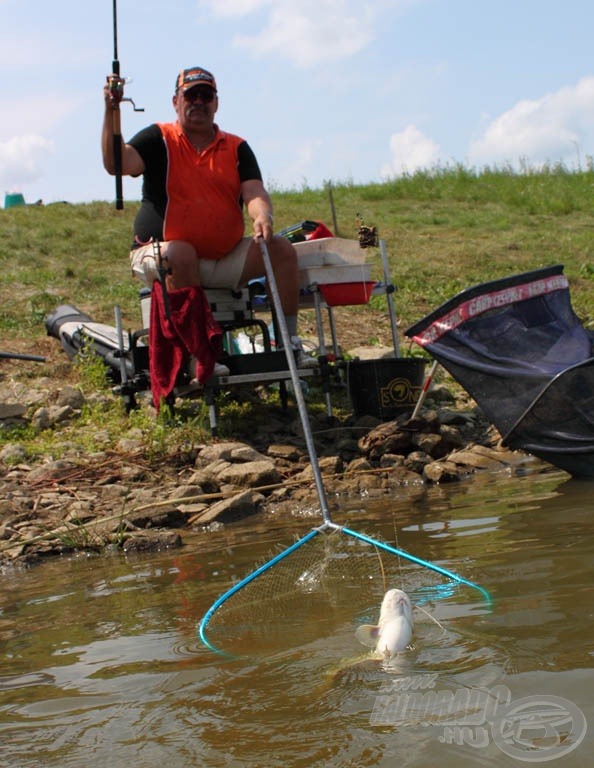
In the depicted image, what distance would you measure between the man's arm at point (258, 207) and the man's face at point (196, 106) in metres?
0.47

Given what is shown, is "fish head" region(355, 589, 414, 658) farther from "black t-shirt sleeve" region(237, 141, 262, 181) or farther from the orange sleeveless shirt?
"black t-shirt sleeve" region(237, 141, 262, 181)

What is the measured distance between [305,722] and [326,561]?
5.06 ft

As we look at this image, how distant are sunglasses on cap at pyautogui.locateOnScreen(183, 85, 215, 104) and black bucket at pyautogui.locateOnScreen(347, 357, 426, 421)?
6.62 feet

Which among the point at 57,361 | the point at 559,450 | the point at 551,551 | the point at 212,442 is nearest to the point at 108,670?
the point at 551,551

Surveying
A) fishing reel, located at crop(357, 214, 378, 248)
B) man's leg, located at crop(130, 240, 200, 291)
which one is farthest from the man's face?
fishing reel, located at crop(357, 214, 378, 248)

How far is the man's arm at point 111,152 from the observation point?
19.7 ft

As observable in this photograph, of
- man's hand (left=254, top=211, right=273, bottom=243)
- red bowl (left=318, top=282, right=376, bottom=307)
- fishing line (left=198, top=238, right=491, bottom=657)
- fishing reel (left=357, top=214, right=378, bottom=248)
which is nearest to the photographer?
fishing line (left=198, top=238, right=491, bottom=657)

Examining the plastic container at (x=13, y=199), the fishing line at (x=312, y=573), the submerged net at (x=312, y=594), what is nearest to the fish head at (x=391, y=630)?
the submerged net at (x=312, y=594)

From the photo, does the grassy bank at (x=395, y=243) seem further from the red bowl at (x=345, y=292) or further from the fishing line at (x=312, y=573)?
the fishing line at (x=312, y=573)

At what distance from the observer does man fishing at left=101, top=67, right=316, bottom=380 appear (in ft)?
21.9

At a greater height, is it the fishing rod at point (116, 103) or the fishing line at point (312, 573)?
the fishing rod at point (116, 103)

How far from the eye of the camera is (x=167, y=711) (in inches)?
107

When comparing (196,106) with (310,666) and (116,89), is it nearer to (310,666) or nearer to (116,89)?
(116,89)

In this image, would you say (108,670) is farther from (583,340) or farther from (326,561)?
(583,340)
